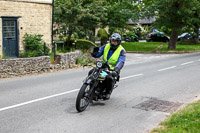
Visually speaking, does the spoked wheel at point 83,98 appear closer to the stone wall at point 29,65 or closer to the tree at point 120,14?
the stone wall at point 29,65

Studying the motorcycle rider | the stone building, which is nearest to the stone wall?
the stone building

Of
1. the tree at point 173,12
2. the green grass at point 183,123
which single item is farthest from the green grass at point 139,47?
the green grass at point 183,123

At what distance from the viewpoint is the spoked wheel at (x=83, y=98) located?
6793mm

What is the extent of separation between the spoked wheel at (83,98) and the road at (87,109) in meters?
0.14

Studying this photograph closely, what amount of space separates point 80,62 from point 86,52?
284cm

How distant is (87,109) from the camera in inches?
291

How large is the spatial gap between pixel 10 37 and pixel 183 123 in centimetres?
1368

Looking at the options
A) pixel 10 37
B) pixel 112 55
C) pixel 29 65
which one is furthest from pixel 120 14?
pixel 112 55

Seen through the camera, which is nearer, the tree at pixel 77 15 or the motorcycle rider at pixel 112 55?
the motorcycle rider at pixel 112 55

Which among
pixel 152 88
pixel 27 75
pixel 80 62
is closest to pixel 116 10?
pixel 80 62

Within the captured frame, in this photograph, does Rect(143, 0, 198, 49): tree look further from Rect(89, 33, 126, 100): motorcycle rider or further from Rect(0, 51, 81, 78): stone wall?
Rect(89, 33, 126, 100): motorcycle rider

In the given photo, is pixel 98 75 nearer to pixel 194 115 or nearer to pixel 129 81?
pixel 194 115

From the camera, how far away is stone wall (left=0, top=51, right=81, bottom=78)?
12633 millimetres

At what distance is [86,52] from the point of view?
779 inches
